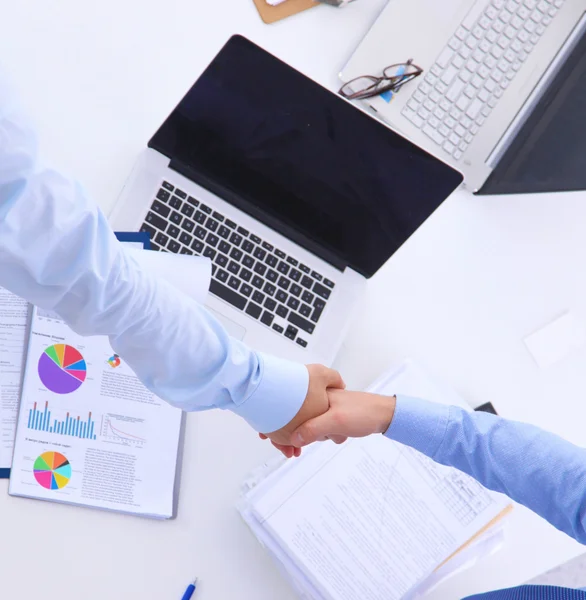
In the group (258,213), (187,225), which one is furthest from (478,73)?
(187,225)

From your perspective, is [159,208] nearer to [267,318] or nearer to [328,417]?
[267,318]

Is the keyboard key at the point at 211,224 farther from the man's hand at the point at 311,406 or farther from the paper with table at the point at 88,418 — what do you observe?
the man's hand at the point at 311,406

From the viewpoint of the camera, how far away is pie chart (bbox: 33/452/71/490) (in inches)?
36.1

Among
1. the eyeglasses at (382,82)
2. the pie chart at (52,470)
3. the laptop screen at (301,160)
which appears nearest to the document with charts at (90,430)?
the pie chart at (52,470)

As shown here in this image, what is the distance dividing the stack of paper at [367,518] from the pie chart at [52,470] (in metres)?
0.26

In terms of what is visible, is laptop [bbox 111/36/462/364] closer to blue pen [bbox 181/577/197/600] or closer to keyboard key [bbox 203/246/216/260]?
keyboard key [bbox 203/246/216/260]

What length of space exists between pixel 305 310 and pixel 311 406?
16cm

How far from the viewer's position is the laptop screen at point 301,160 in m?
0.79

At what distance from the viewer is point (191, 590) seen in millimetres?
934

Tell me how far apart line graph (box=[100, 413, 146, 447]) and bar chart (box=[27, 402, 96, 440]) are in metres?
0.02

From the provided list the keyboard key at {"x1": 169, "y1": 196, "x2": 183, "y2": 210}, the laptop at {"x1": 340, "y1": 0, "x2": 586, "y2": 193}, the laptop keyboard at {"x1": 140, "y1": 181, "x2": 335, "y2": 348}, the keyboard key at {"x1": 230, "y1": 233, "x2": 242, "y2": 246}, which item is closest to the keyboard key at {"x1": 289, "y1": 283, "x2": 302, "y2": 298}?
the laptop keyboard at {"x1": 140, "y1": 181, "x2": 335, "y2": 348}

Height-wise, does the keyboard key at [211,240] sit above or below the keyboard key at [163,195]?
below

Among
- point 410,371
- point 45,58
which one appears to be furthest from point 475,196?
point 45,58

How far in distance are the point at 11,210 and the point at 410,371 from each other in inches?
25.3
